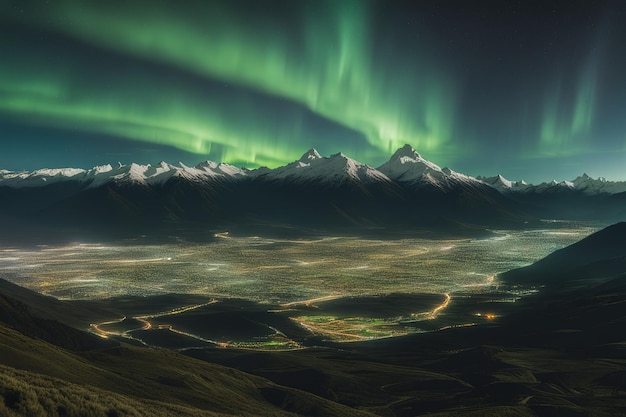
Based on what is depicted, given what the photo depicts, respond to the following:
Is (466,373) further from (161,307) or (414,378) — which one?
(161,307)

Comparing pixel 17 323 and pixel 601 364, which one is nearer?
pixel 17 323

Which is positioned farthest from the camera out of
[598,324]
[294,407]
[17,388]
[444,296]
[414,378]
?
[444,296]

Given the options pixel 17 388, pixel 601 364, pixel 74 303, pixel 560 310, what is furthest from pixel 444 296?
pixel 17 388

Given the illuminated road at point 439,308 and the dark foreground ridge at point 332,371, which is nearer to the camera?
the dark foreground ridge at point 332,371

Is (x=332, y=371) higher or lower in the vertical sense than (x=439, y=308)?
lower

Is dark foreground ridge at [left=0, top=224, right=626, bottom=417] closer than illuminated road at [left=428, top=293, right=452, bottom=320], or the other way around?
dark foreground ridge at [left=0, top=224, right=626, bottom=417]

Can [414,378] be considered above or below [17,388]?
below

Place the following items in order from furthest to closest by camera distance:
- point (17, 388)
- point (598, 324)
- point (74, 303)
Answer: point (74, 303) < point (598, 324) < point (17, 388)

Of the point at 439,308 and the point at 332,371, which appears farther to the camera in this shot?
the point at 439,308
